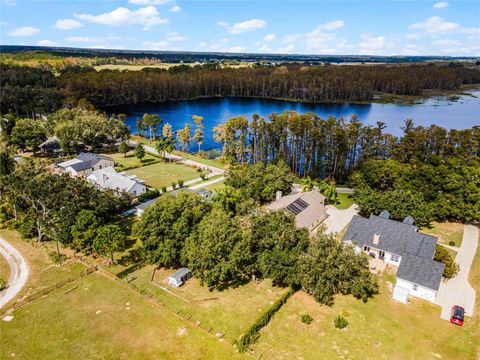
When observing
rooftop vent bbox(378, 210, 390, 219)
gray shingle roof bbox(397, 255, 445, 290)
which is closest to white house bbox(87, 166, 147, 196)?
rooftop vent bbox(378, 210, 390, 219)

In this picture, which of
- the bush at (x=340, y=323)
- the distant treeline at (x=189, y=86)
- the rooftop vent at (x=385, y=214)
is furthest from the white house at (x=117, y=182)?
the distant treeline at (x=189, y=86)

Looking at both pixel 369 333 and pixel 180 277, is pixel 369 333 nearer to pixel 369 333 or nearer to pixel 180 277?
pixel 369 333

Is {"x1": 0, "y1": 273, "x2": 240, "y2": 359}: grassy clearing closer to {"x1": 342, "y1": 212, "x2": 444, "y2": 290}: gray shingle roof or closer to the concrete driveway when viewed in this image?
{"x1": 342, "y1": 212, "x2": 444, "y2": 290}: gray shingle roof

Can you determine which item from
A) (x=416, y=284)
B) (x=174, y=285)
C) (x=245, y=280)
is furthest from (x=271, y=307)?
(x=416, y=284)

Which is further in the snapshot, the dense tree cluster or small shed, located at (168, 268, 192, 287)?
the dense tree cluster

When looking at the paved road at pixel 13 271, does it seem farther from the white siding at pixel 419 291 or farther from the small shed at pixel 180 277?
the white siding at pixel 419 291
